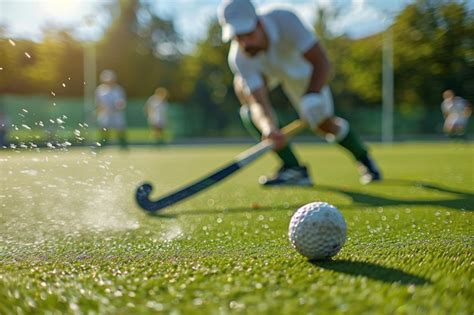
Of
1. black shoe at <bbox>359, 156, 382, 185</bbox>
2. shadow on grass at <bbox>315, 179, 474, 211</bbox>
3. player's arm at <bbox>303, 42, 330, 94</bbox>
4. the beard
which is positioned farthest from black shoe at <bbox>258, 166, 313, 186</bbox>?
the beard

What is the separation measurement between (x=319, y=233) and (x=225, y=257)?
350 millimetres

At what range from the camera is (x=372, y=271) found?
63.3 inches

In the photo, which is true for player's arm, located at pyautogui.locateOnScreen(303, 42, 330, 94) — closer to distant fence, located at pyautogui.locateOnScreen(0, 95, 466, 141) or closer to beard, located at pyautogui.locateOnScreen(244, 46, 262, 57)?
beard, located at pyautogui.locateOnScreen(244, 46, 262, 57)

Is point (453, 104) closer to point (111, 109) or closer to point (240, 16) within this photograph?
point (240, 16)

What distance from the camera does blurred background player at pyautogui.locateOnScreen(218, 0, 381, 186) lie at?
3.92 metres

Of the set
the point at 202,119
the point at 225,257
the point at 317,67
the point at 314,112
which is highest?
the point at 317,67

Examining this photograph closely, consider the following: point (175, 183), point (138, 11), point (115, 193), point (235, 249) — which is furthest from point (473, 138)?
point (138, 11)

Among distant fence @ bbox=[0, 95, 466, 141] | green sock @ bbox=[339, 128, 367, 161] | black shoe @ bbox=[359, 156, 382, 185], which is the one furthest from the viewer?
distant fence @ bbox=[0, 95, 466, 141]

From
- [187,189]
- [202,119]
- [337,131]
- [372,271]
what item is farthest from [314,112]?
[202,119]

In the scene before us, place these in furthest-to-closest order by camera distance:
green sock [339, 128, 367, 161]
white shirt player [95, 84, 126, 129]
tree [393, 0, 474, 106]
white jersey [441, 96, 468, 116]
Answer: white shirt player [95, 84, 126, 129], green sock [339, 128, 367, 161], white jersey [441, 96, 468, 116], tree [393, 0, 474, 106]

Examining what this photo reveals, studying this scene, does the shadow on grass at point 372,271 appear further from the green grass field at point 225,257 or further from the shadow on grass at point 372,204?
the shadow on grass at point 372,204

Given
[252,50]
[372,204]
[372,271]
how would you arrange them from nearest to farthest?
[372,271], [372,204], [252,50]

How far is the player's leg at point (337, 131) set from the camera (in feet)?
13.2

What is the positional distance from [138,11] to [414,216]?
3563cm
